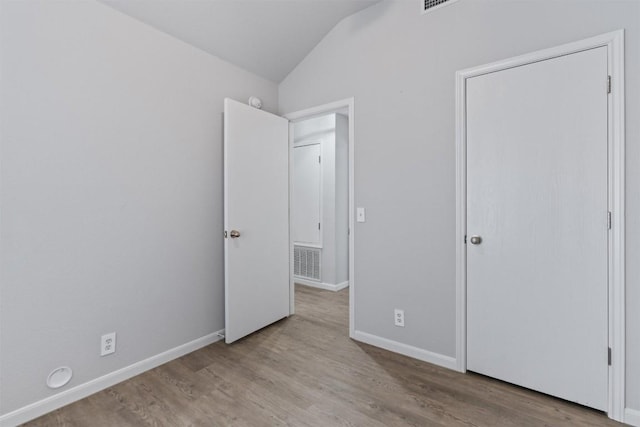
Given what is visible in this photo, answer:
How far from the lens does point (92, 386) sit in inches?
76.4

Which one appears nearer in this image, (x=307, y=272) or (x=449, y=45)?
(x=449, y=45)

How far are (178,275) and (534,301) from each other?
2468mm

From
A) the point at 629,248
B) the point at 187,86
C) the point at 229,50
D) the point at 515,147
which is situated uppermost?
the point at 229,50

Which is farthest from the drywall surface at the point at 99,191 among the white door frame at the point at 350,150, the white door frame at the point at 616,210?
the white door frame at the point at 616,210

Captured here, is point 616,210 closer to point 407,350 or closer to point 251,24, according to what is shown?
point 407,350

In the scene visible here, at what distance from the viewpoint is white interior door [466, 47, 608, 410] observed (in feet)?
5.72

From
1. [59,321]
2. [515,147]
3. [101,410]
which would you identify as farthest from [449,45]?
[101,410]

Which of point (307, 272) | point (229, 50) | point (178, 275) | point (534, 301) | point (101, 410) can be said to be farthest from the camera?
point (307, 272)

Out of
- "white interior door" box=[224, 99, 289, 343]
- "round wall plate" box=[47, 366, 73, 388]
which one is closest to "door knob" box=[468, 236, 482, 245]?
"white interior door" box=[224, 99, 289, 343]

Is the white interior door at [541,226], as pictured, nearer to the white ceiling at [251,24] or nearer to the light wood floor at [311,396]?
the light wood floor at [311,396]

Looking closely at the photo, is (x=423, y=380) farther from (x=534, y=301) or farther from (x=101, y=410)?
(x=101, y=410)

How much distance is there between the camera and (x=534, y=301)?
192 centimetres

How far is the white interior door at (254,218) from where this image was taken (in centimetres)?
257

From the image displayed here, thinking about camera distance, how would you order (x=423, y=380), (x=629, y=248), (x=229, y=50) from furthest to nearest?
(x=229, y=50), (x=423, y=380), (x=629, y=248)
